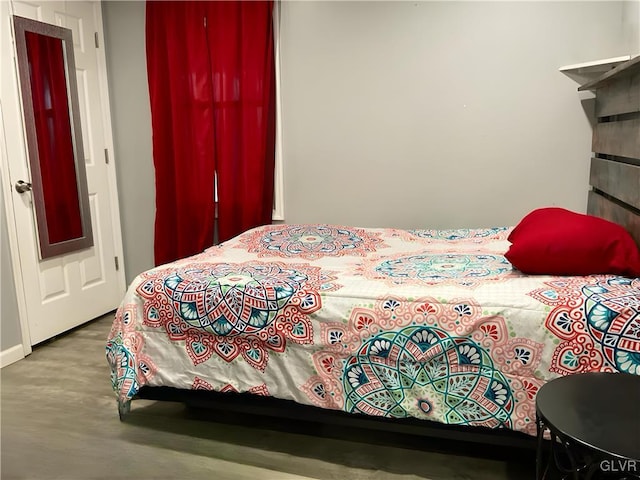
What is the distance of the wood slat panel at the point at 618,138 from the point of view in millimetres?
2148

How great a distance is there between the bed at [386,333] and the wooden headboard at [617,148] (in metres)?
0.02

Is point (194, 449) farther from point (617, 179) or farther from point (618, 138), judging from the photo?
point (618, 138)

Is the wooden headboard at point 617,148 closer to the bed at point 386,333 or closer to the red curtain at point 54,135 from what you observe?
the bed at point 386,333

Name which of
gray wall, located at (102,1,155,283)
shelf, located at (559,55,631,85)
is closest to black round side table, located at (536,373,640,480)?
shelf, located at (559,55,631,85)

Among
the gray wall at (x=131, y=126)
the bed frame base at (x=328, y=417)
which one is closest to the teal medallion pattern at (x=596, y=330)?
the bed frame base at (x=328, y=417)

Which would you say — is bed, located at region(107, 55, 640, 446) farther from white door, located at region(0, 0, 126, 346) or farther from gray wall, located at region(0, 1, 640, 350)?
white door, located at region(0, 0, 126, 346)

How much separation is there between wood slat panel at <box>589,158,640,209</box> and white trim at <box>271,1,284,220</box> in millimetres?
1941

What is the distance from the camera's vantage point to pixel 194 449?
214 cm

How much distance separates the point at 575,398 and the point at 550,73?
2.28 metres

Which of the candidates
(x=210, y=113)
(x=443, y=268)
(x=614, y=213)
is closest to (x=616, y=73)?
(x=614, y=213)

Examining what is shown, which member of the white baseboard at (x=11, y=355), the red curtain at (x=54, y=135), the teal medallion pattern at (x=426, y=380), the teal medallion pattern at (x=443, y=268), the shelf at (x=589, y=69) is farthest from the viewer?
the red curtain at (x=54, y=135)

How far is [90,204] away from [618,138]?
3.25m

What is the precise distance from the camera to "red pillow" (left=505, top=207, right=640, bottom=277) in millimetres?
1944

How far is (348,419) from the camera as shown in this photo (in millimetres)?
1998
